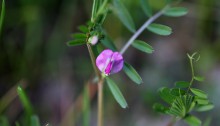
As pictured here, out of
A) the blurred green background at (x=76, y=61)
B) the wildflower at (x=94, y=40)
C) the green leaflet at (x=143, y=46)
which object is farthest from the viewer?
the blurred green background at (x=76, y=61)

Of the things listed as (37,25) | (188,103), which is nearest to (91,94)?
(37,25)

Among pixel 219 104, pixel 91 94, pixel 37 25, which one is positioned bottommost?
pixel 219 104

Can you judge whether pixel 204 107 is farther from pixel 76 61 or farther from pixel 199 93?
pixel 76 61

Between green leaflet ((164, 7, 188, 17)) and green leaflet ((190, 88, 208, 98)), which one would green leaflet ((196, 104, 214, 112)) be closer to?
green leaflet ((190, 88, 208, 98))

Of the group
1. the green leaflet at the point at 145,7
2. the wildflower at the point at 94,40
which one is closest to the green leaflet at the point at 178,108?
the wildflower at the point at 94,40

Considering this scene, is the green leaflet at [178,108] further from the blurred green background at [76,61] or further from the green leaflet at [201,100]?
the blurred green background at [76,61]

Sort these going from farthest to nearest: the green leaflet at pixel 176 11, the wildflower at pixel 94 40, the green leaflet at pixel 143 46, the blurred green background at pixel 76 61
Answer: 1. the blurred green background at pixel 76 61
2. the green leaflet at pixel 176 11
3. the green leaflet at pixel 143 46
4. the wildflower at pixel 94 40

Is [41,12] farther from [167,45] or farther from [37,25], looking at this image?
[167,45]
